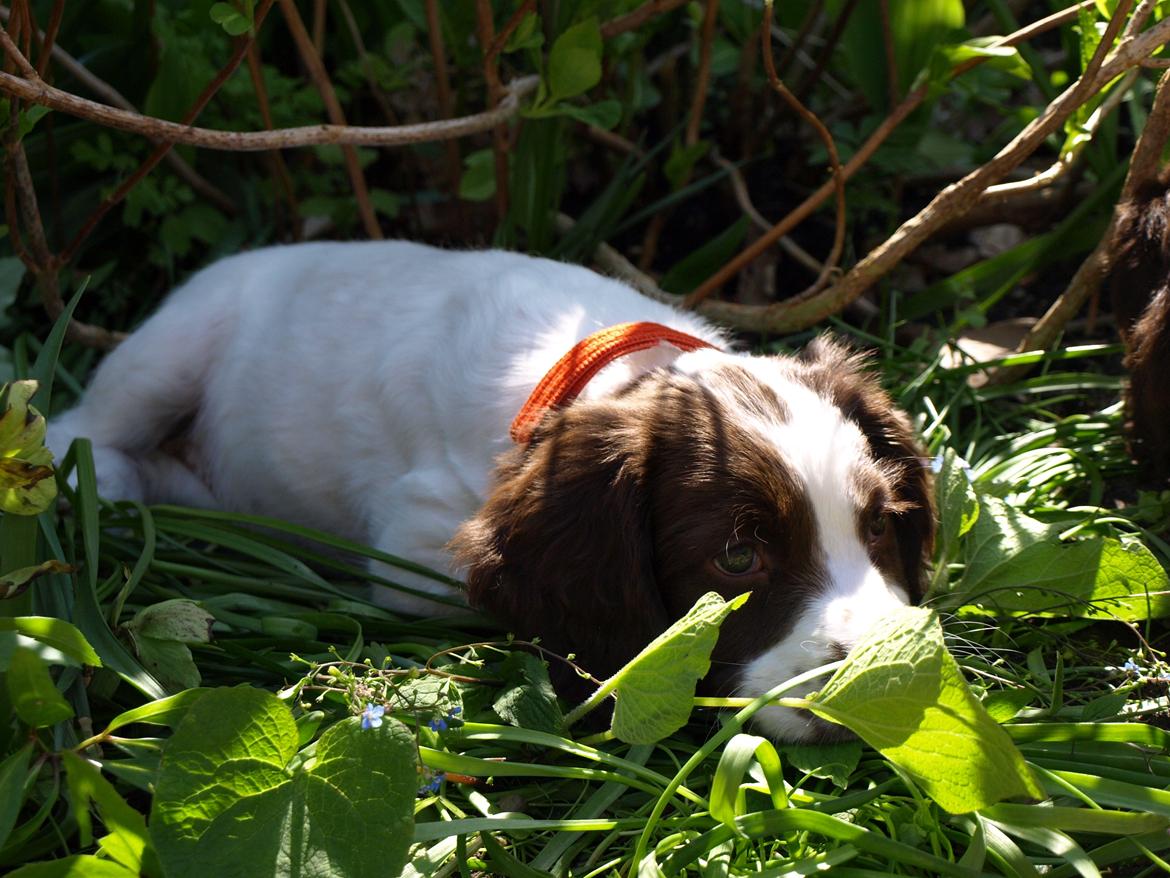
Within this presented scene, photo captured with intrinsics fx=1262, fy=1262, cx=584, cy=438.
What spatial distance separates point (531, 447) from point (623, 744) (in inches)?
26.6

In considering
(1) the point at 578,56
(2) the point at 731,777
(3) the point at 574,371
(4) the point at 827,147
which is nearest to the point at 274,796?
(2) the point at 731,777

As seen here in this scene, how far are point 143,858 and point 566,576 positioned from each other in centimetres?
96

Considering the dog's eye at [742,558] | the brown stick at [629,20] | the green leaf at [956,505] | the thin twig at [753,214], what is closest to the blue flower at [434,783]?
the dog's eye at [742,558]

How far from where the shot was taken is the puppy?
98.0 inches

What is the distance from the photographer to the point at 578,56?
138 inches

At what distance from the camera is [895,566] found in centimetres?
272

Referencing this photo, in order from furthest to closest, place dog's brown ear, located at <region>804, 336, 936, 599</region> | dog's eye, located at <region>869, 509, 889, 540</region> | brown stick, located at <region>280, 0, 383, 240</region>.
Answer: brown stick, located at <region>280, 0, 383, 240</region>
dog's brown ear, located at <region>804, 336, 936, 599</region>
dog's eye, located at <region>869, 509, 889, 540</region>

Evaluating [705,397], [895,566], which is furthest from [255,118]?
[895,566]

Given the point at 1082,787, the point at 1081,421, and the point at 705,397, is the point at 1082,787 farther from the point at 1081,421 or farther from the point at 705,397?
the point at 1081,421

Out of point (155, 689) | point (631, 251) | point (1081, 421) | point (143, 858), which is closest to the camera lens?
point (143, 858)

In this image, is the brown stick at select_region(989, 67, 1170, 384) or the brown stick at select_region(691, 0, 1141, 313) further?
the brown stick at select_region(989, 67, 1170, 384)

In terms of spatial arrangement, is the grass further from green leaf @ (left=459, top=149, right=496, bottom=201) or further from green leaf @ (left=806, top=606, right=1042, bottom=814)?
green leaf @ (left=459, top=149, right=496, bottom=201)

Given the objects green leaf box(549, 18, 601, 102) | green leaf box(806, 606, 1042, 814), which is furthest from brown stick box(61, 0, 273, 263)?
green leaf box(806, 606, 1042, 814)

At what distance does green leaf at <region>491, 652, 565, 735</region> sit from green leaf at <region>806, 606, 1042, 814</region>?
557mm
